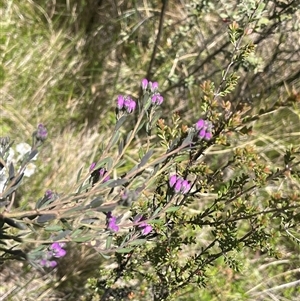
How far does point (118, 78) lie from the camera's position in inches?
101

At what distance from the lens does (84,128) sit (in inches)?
95.8

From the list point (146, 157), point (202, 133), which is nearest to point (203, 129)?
point (202, 133)

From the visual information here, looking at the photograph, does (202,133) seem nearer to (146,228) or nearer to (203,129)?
(203,129)

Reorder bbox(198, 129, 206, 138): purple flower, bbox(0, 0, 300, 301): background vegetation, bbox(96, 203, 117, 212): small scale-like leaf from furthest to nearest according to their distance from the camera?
bbox(0, 0, 300, 301): background vegetation
bbox(198, 129, 206, 138): purple flower
bbox(96, 203, 117, 212): small scale-like leaf

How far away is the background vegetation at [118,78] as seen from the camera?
212 centimetres

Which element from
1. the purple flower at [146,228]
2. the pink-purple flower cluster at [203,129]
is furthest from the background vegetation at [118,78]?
the pink-purple flower cluster at [203,129]

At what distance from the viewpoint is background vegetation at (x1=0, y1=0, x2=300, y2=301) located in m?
2.12

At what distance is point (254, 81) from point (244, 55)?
131 cm

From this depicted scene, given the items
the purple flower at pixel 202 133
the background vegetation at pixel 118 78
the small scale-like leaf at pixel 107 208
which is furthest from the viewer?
the background vegetation at pixel 118 78

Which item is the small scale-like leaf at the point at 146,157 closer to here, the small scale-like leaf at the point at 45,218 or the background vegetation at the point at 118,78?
the small scale-like leaf at the point at 45,218

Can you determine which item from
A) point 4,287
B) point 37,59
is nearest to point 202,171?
point 4,287

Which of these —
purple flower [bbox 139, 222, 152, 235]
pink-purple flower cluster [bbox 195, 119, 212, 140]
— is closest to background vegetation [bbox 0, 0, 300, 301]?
purple flower [bbox 139, 222, 152, 235]

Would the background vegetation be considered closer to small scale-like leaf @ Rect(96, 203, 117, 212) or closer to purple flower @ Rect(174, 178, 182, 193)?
purple flower @ Rect(174, 178, 182, 193)

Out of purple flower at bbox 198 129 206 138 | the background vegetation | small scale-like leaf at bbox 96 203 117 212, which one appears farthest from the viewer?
the background vegetation
